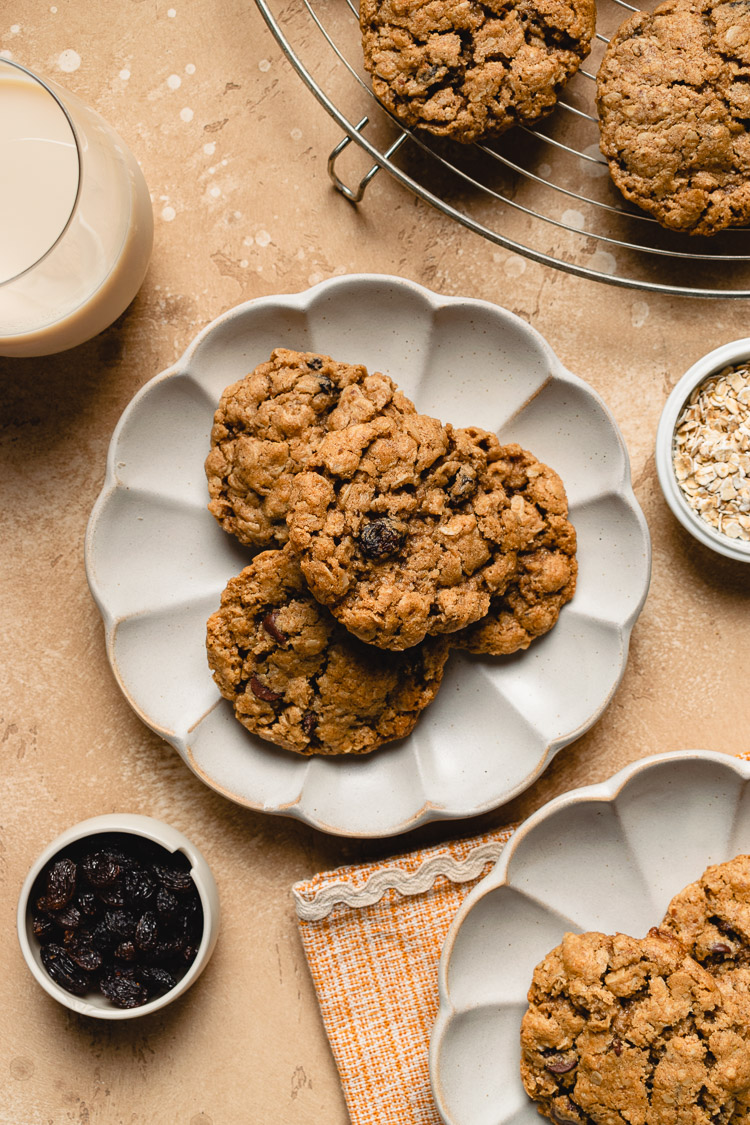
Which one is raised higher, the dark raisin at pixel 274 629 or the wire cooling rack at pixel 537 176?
the wire cooling rack at pixel 537 176

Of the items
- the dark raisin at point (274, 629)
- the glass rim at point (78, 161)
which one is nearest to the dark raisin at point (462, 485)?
the dark raisin at point (274, 629)

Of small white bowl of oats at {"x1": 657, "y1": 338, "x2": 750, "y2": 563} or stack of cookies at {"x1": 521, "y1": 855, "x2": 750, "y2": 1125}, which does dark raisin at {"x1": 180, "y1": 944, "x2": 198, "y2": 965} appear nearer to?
stack of cookies at {"x1": 521, "y1": 855, "x2": 750, "y2": 1125}

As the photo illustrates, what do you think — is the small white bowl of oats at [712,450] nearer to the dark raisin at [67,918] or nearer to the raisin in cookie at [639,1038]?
the raisin in cookie at [639,1038]

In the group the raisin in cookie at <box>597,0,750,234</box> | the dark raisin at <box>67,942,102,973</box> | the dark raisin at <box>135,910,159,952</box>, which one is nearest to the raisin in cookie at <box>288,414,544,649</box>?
the raisin in cookie at <box>597,0,750,234</box>

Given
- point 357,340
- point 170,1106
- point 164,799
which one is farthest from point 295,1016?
point 357,340

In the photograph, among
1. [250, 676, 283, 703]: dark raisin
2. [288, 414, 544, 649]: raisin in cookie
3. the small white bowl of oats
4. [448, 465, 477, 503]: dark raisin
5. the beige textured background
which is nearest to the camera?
[288, 414, 544, 649]: raisin in cookie

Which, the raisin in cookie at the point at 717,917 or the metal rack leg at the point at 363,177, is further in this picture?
the metal rack leg at the point at 363,177

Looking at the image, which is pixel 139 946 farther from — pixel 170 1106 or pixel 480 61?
pixel 480 61
